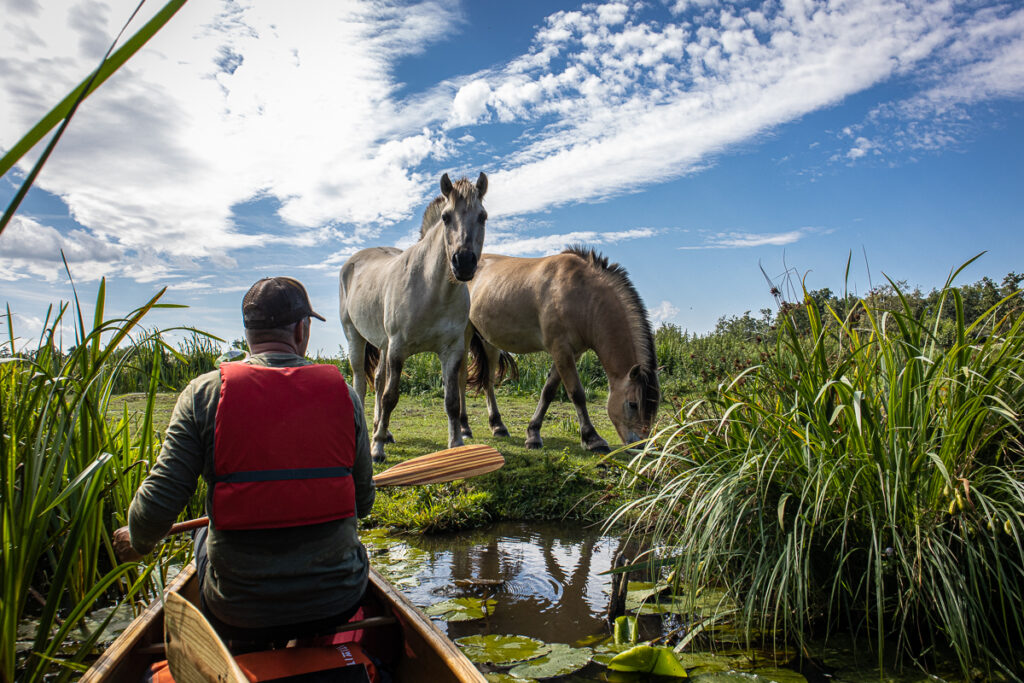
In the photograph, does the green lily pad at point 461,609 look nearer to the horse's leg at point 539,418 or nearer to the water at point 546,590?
the water at point 546,590

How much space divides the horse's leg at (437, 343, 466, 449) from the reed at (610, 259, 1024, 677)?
140 inches

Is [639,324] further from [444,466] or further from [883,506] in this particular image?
[883,506]

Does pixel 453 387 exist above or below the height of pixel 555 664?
above

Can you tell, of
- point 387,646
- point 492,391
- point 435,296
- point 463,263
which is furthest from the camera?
point 492,391

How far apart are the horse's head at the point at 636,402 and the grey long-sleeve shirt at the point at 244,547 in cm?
426

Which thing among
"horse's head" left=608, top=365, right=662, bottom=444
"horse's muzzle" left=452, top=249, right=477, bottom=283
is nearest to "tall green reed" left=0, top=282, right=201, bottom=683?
"horse's muzzle" left=452, top=249, right=477, bottom=283

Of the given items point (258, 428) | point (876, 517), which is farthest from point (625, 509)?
point (258, 428)

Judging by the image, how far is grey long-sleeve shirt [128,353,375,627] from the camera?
2107 millimetres

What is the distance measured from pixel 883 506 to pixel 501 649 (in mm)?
1703

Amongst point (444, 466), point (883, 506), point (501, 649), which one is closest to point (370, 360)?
point (444, 466)

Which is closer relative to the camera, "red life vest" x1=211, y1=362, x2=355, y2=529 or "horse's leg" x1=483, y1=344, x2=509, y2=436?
"red life vest" x1=211, y1=362, x2=355, y2=529

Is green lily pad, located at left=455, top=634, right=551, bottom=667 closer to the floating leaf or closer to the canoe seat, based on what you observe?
the floating leaf

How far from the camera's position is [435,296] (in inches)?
264

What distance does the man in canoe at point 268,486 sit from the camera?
6.74 ft
